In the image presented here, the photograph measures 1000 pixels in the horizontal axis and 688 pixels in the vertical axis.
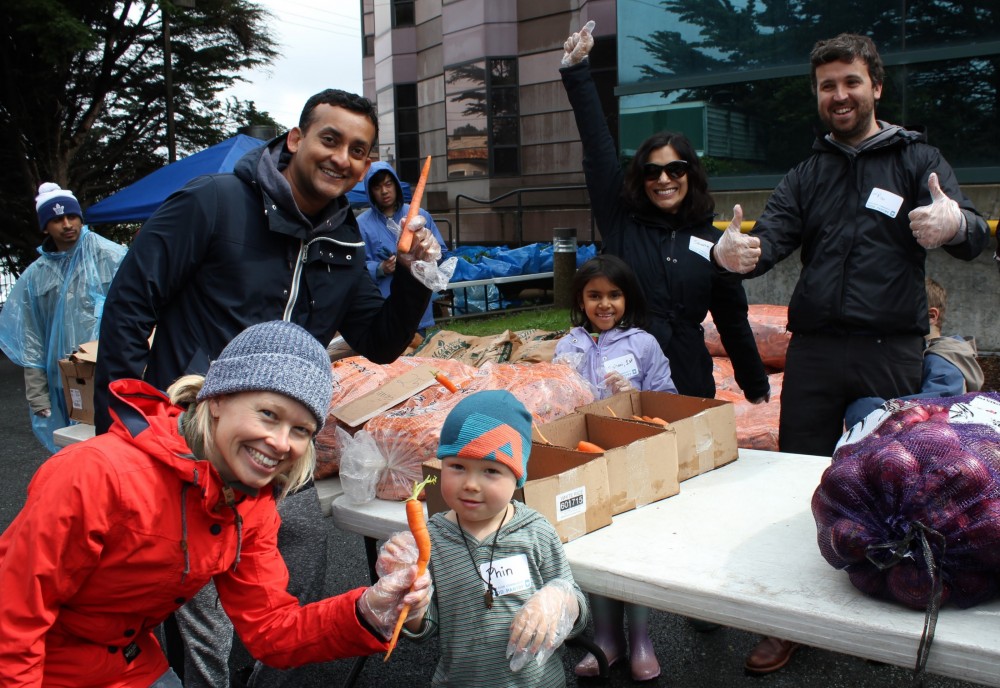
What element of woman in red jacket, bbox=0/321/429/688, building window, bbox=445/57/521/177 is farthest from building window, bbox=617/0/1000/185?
building window, bbox=445/57/521/177

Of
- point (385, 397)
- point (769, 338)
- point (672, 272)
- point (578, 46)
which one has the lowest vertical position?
point (769, 338)

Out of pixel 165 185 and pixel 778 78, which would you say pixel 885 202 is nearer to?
pixel 778 78

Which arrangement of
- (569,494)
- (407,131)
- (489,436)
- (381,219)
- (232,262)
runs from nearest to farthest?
(489,436) → (569,494) → (232,262) → (381,219) → (407,131)

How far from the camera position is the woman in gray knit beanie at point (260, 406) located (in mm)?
1736

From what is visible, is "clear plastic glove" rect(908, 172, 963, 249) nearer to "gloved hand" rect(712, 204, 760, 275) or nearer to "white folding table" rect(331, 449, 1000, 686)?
"gloved hand" rect(712, 204, 760, 275)

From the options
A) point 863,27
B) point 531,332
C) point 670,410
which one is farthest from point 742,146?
point 670,410

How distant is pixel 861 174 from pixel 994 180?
12.4ft

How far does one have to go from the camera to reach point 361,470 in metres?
2.34

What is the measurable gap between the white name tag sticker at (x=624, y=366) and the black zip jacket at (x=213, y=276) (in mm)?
876

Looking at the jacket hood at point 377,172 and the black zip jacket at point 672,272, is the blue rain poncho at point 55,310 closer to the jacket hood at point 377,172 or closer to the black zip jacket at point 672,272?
the jacket hood at point 377,172

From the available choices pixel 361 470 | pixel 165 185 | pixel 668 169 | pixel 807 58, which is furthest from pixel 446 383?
pixel 165 185

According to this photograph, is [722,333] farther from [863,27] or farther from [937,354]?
[863,27]

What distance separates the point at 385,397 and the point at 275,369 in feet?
3.49

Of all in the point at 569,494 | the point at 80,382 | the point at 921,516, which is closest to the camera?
the point at 921,516
